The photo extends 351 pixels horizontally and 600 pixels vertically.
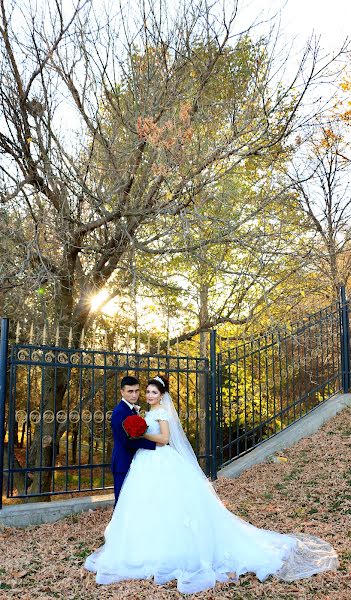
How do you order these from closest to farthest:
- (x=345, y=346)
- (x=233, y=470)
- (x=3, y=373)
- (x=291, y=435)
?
1. (x=3, y=373)
2. (x=233, y=470)
3. (x=291, y=435)
4. (x=345, y=346)

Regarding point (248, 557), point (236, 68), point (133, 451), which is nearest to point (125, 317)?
point (236, 68)

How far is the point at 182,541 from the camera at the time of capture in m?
4.11

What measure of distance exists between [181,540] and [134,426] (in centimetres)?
96

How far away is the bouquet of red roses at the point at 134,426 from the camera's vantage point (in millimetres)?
4418

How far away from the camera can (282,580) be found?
156 inches

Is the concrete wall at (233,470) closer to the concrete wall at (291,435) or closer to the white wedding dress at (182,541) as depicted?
the concrete wall at (291,435)

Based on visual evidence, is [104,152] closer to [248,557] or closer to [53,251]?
[53,251]

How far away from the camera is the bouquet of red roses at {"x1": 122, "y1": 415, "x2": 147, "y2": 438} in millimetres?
4418

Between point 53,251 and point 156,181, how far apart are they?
7.61 ft

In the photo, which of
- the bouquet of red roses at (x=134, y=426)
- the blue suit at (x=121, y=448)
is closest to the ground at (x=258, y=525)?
the blue suit at (x=121, y=448)

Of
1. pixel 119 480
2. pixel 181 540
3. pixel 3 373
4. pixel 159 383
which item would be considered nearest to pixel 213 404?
pixel 159 383

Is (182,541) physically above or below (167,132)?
below

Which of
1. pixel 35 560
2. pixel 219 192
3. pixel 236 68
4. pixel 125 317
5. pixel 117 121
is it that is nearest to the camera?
pixel 35 560

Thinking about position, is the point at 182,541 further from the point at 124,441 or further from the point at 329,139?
the point at 329,139
